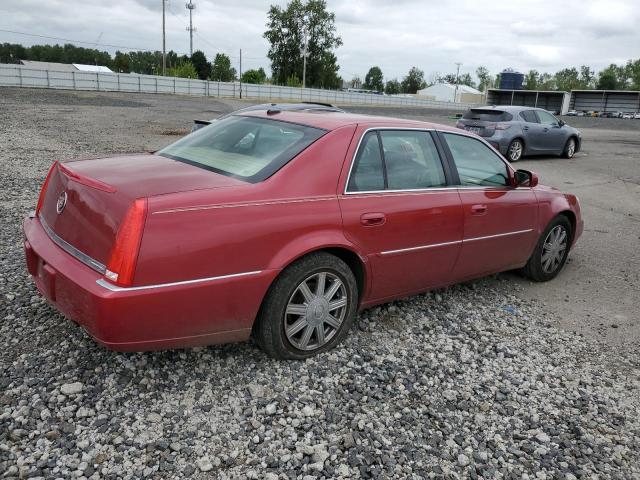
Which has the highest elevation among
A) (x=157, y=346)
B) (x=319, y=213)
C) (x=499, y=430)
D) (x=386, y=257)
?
(x=319, y=213)

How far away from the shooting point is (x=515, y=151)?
571 inches

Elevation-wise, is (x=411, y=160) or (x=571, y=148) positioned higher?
(x=411, y=160)

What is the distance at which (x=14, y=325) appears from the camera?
141 inches

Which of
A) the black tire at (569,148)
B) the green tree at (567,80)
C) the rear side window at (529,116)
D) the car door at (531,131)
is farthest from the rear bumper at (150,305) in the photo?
the green tree at (567,80)

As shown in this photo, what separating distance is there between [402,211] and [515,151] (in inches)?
470

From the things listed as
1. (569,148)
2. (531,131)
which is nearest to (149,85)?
(569,148)

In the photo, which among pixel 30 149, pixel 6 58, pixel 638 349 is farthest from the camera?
pixel 6 58

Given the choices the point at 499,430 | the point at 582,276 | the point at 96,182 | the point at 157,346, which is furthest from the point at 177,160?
the point at 582,276

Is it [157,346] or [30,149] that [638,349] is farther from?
[30,149]

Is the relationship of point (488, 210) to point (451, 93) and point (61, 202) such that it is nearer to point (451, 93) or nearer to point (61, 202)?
point (61, 202)

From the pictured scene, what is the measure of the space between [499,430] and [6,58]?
430 feet

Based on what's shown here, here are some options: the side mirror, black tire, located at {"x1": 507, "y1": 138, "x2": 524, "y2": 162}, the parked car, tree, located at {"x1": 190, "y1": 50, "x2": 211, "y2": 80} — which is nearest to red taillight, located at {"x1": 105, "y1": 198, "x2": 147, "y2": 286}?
the parked car

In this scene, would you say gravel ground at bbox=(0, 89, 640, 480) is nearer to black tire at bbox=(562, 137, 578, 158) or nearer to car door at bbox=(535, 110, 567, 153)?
car door at bbox=(535, 110, 567, 153)

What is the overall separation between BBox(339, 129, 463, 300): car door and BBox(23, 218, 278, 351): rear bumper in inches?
32.2
